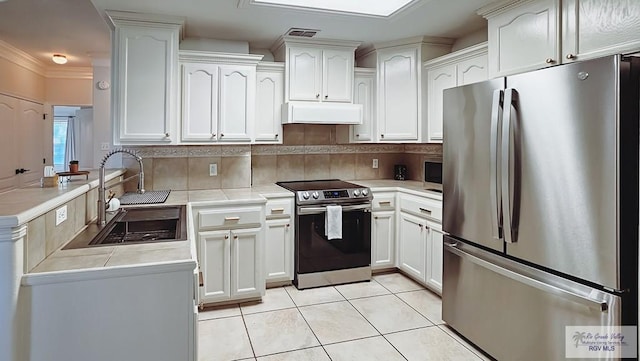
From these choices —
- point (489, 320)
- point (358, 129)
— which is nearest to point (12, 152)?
point (358, 129)

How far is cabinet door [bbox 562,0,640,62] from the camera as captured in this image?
1.95 m

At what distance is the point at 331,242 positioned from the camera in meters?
3.61

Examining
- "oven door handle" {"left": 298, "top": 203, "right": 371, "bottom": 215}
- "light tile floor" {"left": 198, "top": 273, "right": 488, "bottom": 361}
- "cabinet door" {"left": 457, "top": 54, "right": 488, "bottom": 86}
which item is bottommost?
"light tile floor" {"left": 198, "top": 273, "right": 488, "bottom": 361}

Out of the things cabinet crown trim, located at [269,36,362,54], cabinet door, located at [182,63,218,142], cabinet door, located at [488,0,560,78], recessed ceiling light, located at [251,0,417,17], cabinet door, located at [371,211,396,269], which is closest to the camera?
cabinet door, located at [488,0,560,78]

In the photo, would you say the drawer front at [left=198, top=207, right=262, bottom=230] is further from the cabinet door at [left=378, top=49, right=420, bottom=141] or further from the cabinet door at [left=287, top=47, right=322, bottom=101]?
the cabinet door at [left=378, top=49, right=420, bottom=141]

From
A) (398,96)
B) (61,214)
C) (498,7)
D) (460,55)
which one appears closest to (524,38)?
(498,7)

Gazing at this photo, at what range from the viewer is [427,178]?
371 centimetres

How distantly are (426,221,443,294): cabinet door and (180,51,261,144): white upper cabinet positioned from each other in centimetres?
179

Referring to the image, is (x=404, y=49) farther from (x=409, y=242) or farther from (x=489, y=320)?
(x=489, y=320)

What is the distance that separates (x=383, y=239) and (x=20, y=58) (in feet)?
16.8

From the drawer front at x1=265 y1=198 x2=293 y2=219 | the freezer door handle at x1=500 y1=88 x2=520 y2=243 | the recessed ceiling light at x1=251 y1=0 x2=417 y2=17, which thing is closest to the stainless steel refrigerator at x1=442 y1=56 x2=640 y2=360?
the freezer door handle at x1=500 y1=88 x2=520 y2=243

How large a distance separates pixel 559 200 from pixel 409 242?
190 cm

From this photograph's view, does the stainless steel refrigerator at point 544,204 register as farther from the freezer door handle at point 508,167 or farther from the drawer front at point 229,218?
the drawer front at point 229,218

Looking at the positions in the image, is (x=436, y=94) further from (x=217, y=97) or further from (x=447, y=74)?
(x=217, y=97)
